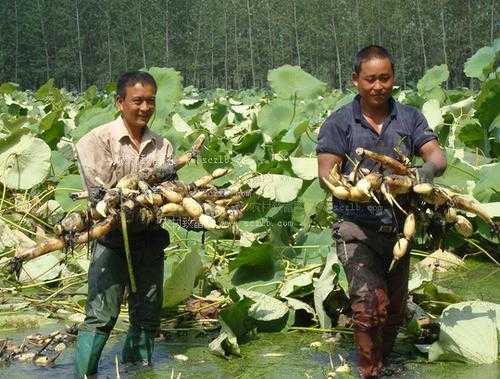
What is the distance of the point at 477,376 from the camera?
3146 mm

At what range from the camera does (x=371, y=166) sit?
120 inches

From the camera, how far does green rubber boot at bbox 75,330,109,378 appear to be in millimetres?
3225

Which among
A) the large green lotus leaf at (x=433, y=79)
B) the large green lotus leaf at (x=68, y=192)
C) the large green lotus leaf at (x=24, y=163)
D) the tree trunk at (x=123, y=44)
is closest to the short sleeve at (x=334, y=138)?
the large green lotus leaf at (x=68, y=192)

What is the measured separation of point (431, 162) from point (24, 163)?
324 cm

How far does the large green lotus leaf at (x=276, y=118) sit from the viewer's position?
20.8 feet

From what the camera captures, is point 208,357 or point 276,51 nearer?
point 208,357

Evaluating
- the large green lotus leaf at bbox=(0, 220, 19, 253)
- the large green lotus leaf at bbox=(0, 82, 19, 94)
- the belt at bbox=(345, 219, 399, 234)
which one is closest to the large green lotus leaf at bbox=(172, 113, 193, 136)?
the large green lotus leaf at bbox=(0, 220, 19, 253)

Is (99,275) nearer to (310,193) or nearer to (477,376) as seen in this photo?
(477,376)

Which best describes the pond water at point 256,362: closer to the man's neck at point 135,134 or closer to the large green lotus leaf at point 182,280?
the large green lotus leaf at point 182,280

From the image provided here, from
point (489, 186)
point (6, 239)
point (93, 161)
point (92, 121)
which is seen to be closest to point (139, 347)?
point (93, 161)

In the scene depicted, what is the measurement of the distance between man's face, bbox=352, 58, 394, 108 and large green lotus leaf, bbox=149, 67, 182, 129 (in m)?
3.32

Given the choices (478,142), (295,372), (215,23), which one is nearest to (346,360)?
(295,372)

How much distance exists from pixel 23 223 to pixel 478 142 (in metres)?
2.95

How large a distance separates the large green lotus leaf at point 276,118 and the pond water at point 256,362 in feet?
8.61
